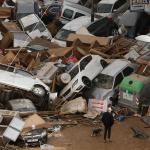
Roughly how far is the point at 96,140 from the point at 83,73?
4584 mm

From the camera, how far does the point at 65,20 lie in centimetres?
A: 3394

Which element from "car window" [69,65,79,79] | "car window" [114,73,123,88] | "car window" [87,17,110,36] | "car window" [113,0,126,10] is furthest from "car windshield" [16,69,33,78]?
"car window" [113,0,126,10]

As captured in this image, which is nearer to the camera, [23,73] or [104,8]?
[23,73]

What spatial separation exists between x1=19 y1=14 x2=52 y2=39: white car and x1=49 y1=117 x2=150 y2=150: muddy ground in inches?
493

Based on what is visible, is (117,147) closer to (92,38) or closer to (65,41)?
(92,38)

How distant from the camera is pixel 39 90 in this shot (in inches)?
848

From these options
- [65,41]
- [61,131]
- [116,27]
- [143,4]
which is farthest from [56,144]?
[143,4]

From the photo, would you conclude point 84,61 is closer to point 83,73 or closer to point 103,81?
point 83,73

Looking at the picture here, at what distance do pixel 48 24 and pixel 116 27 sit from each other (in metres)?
4.90

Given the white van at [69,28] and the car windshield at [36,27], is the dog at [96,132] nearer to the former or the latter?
the white van at [69,28]

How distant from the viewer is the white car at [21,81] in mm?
21359

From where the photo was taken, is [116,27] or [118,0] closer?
[116,27]

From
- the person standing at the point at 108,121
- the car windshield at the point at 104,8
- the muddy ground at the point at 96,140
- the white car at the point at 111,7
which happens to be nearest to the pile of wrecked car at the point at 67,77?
the muddy ground at the point at 96,140

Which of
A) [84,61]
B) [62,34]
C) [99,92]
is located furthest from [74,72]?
[62,34]
